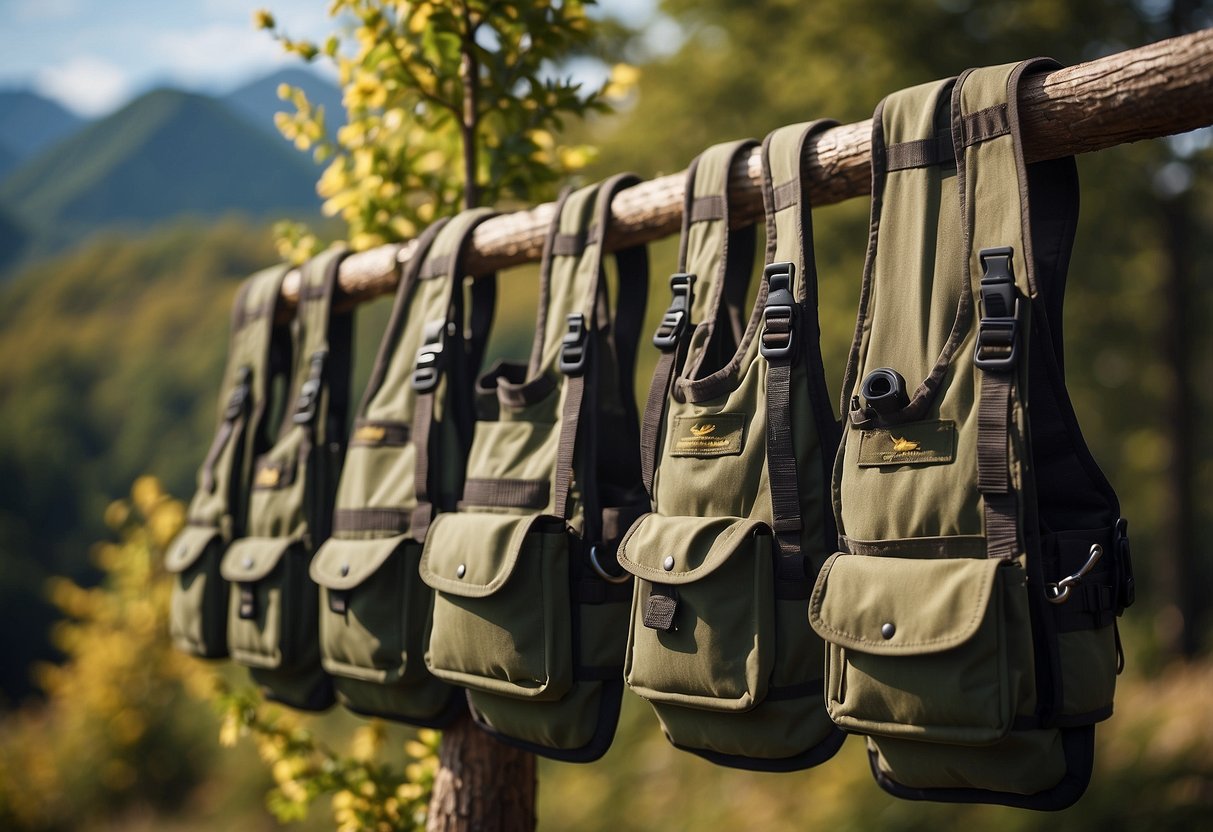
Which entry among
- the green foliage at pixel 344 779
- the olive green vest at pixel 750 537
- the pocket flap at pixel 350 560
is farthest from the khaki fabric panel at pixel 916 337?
the green foliage at pixel 344 779

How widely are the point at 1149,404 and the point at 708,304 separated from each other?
850cm

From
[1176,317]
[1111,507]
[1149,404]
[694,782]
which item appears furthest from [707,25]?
[1111,507]

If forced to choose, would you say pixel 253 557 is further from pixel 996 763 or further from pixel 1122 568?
pixel 1122 568

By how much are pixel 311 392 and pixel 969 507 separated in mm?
1914

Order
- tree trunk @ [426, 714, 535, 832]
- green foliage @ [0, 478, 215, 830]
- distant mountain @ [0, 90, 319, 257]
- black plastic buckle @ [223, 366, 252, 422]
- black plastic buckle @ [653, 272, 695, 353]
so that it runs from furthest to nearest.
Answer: distant mountain @ [0, 90, 319, 257] → green foliage @ [0, 478, 215, 830] → black plastic buckle @ [223, 366, 252, 422] → tree trunk @ [426, 714, 535, 832] → black plastic buckle @ [653, 272, 695, 353]

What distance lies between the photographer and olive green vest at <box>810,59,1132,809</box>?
156 centimetres

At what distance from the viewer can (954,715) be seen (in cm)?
154

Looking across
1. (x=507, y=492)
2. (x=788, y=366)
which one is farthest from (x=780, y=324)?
(x=507, y=492)

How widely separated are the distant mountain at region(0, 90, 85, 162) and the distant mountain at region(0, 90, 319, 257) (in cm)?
42

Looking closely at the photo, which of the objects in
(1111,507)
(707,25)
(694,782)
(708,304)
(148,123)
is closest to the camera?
(1111,507)

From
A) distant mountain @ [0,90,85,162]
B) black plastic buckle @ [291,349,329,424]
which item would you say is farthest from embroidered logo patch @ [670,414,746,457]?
distant mountain @ [0,90,85,162]

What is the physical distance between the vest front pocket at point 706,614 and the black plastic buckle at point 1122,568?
1.85 feet

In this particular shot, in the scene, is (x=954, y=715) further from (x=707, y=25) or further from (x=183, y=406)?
(x=183, y=406)

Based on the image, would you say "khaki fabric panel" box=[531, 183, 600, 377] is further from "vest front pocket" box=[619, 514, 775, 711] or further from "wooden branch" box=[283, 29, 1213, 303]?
"vest front pocket" box=[619, 514, 775, 711]
